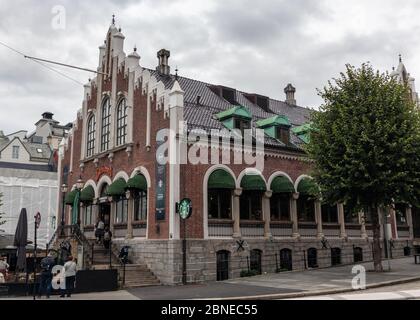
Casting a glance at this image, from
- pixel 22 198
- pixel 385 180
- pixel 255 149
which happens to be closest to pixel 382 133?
pixel 385 180

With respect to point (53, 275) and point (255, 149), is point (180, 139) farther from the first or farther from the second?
point (53, 275)

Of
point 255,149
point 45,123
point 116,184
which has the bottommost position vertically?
point 116,184

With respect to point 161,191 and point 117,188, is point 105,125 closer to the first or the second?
point 117,188

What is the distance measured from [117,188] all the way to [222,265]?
7.20 metres

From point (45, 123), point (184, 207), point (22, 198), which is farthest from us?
point (45, 123)

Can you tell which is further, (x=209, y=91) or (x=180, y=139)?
(x=209, y=91)

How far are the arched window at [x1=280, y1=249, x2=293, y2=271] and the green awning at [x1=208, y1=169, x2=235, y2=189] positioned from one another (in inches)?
200

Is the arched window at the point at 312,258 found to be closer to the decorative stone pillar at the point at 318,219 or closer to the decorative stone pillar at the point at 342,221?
the decorative stone pillar at the point at 318,219

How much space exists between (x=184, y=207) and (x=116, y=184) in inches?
237

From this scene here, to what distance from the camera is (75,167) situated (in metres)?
32.9

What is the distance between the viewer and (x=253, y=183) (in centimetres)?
2420

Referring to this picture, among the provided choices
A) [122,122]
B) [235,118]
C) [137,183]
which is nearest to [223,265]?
[137,183]

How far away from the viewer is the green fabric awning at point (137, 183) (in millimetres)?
24141

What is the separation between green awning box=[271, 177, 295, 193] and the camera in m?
25.5
